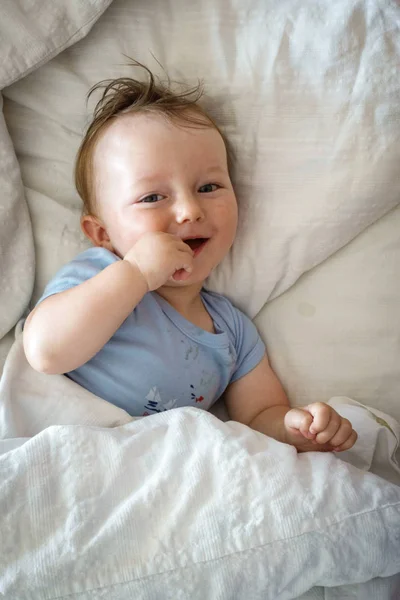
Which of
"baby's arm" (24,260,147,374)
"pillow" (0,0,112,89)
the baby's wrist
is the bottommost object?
"baby's arm" (24,260,147,374)

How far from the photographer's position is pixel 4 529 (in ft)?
2.30

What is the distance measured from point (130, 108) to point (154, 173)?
0.15m

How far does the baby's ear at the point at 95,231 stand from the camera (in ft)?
3.50

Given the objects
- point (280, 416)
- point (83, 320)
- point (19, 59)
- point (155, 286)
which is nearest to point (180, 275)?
point (155, 286)

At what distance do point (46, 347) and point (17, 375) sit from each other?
0.10 meters

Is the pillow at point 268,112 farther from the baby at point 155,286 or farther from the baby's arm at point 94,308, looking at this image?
the baby's arm at point 94,308

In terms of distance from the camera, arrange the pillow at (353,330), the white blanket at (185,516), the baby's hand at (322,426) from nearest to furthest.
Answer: the white blanket at (185,516)
the baby's hand at (322,426)
the pillow at (353,330)

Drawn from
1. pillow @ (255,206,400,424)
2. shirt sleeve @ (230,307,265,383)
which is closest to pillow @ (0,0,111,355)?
shirt sleeve @ (230,307,265,383)

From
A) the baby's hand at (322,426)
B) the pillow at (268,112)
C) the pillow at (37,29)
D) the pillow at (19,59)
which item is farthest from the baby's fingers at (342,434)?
the pillow at (37,29)

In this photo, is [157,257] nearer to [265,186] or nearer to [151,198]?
[151,198]

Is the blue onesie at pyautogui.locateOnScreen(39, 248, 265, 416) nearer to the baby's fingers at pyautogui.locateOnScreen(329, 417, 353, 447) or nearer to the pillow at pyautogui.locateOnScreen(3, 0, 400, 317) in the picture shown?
the pillow at pyautogui.locateOnScreen(3, 0, 400, 317)

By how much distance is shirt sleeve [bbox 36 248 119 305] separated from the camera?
3.16ft

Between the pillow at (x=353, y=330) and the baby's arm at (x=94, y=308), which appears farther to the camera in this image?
the pillow at (x=353, y=330)

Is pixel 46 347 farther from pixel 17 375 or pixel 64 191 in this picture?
pixel 64 191
